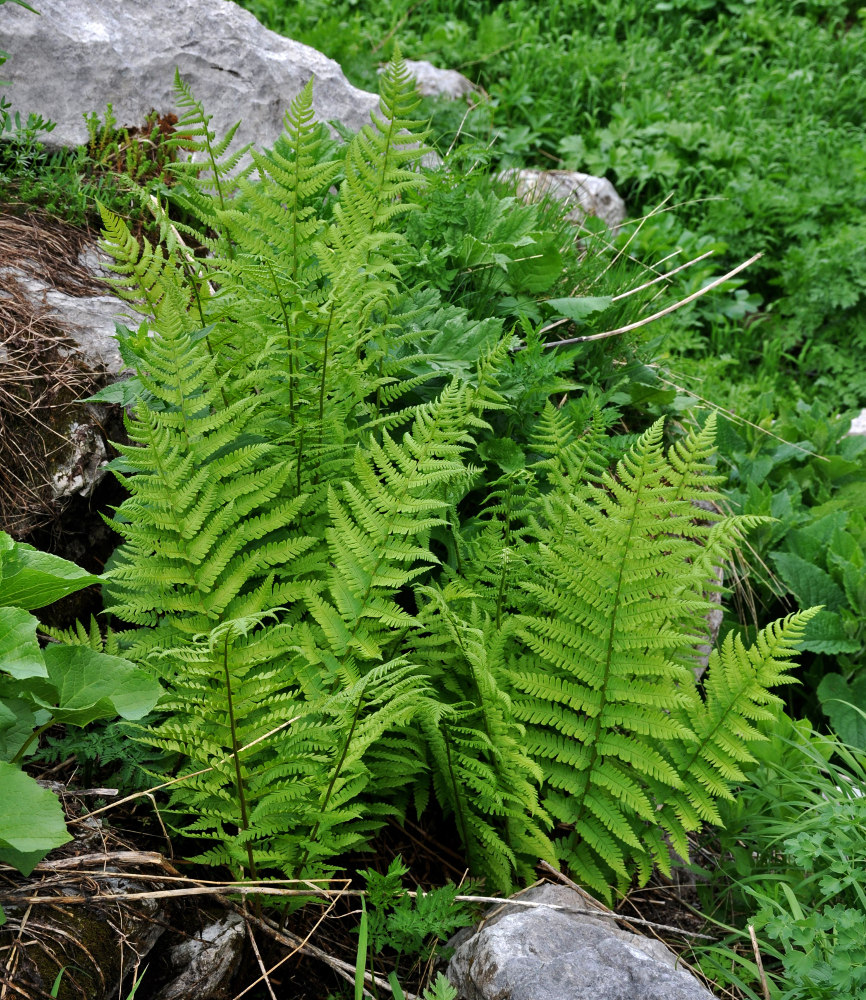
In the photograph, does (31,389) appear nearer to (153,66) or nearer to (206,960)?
(206,960)

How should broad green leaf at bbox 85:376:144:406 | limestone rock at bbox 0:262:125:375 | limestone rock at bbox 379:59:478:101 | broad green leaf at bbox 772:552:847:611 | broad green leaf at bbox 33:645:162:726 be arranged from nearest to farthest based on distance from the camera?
broad green leaf at bbox 33:645:162:726, broad green leaf at bbox 85:376:144:406, limestone rock at bbox 0:262:125:375, broad green leaf at bbox 772:552:847:611, limestone rock at bbox 379:59:478:101

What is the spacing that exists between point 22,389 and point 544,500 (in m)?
1.56

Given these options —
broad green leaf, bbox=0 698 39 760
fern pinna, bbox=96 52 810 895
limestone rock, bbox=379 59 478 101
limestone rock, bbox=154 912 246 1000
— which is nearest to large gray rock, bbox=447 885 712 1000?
fern pinna, bbox=96 52 810 895

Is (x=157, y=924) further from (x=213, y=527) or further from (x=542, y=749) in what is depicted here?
(x=542, y=749)

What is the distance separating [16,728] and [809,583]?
10.3ft

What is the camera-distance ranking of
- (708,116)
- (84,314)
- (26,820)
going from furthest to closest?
(708,116) < (84,314) < (26,820)

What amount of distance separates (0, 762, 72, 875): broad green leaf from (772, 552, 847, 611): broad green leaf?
10.1 feet

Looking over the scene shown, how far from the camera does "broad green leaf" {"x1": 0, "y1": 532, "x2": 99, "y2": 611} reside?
6.05 feet

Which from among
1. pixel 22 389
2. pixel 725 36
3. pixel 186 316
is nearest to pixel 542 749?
pixel 186 316

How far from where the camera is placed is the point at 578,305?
11.3 feet

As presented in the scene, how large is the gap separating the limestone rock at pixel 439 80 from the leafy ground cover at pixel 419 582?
9.17ft

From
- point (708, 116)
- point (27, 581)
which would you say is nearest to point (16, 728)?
point (27, 581)

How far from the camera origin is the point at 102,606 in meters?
2.58

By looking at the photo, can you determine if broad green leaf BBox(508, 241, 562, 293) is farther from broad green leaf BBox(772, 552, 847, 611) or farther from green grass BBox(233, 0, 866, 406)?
green grass BBox(233, 0, 866, 406)
